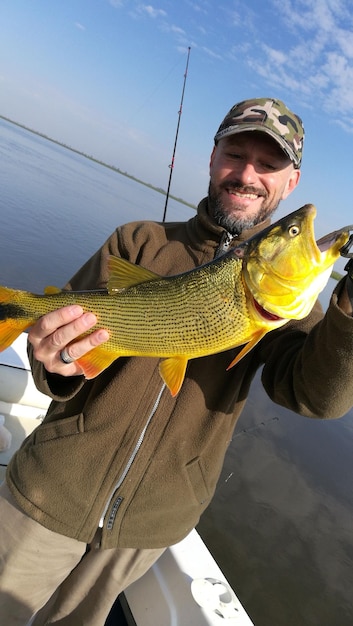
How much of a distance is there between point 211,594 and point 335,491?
4.74 m

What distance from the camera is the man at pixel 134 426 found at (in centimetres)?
251

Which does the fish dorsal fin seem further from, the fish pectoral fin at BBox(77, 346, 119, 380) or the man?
the fish pectoral fin at BBox(77, 346, 119, 380)

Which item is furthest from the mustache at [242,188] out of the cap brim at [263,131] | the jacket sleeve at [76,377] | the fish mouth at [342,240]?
the fish mouth at [342,240]

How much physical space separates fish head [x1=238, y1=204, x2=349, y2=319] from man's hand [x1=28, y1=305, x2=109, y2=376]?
856 mm

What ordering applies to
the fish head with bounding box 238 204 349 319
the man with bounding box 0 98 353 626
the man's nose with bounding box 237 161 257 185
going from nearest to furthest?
the fish head with bounding box 238 204 349 319 → the man with bounding box 0 98 353 626 → the man's nose with bounding box 237 161 257 185

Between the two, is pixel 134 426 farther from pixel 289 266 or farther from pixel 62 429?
pixel 289 266

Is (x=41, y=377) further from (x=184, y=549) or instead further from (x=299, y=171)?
(x=299, y=171)

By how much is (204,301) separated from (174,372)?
411 millimetres

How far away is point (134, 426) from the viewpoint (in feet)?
8.29

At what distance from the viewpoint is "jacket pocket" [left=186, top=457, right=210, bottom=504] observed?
263 cm

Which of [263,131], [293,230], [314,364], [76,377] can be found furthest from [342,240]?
[76,377]

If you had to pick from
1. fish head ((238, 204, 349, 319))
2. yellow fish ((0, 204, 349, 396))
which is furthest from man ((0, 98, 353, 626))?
fish head ((238, 204, 349, 319))

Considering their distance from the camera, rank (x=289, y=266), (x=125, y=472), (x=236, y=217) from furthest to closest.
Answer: (x=236, y=217), (x=125, y=472), (x=289, y=266)

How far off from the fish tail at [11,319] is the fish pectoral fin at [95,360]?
43 centimetres
